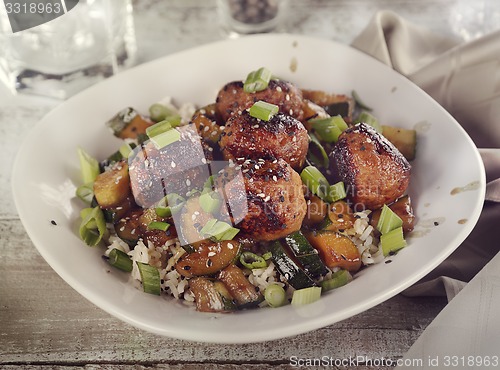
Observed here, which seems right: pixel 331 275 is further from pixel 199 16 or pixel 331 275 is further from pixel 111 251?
pixel 199 16

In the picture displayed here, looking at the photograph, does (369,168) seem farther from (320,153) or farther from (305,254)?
(305,254)

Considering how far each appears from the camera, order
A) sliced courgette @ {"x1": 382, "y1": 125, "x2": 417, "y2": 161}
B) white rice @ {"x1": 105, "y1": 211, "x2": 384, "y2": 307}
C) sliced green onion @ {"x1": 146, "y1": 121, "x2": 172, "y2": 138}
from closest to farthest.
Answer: white rice @ {"x1": 105, "y1": 211, "x2": 384, "y2": 307}
sliced green onion @ {"x1": 146, "y1": 121, "x2": 172, "y2": 138}
sliced courgette @ {"x1": 382, "y1": 125, "x2": 417, "y2": 161}

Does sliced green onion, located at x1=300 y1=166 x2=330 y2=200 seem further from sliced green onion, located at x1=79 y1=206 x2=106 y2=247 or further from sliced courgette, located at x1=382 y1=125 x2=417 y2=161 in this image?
sliced green onion, located at x1=79 y1=206 x2=106 y2=247

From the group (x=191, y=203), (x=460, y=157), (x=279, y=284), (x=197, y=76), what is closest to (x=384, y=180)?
(x=460, y=157)

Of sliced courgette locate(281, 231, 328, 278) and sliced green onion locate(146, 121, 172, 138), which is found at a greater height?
sliced green onion locate(146, 121, 172, 138)

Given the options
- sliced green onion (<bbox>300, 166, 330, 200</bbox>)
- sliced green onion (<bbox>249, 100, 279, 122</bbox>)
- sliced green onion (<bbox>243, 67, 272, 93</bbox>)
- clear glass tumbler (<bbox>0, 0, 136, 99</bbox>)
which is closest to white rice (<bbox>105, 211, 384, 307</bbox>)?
sliced green onion (<bbox>300, 166, 330, 200</bbox>)

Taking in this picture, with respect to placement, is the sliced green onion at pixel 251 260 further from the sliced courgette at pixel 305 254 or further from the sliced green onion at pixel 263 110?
the sliced green onion at pixel 263 110
